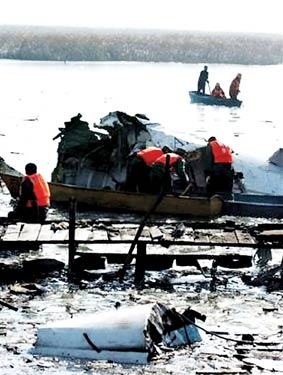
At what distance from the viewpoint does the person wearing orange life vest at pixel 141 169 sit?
71.1ft

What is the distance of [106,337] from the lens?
41.2 feet

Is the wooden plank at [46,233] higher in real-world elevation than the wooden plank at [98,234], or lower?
lower

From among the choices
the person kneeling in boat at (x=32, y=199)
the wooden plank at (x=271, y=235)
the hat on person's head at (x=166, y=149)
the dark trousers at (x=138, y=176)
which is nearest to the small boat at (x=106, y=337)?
the wooden plank at (x=271, y=235)

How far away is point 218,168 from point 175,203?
1.47 m

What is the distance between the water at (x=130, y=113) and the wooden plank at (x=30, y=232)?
1.82 ft

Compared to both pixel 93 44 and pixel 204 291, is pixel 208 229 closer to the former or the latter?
pixel 204 291

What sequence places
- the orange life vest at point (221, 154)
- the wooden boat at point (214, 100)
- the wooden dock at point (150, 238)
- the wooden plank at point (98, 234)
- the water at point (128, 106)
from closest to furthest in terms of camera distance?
the wooden dock at point (150, 238)
the wooden plank at point (98, 234)
the orange life vest at point (221, 154)
the water at point (128, 106)
the wooden boat at point (214, 100)

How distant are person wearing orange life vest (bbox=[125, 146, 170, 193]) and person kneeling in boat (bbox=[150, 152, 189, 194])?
0.20m

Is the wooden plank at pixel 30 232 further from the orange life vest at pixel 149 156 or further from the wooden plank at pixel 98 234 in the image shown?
the orange life vest at pixel 149 156

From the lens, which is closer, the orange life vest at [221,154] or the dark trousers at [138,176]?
the dark trousers at [138,176]

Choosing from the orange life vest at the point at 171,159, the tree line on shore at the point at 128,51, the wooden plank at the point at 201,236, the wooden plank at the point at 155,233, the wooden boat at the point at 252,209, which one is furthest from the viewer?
the tree line on shore at the point at 128,51

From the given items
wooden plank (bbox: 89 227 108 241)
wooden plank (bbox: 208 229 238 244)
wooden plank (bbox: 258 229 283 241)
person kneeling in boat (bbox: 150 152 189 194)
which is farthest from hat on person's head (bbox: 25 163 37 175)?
wooden plank (bbox: 258 229 283 241)

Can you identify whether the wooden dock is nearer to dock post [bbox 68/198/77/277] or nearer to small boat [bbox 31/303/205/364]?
dock post [bbox 68/198/77/277]

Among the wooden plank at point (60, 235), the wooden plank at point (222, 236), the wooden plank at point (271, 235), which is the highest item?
the wooden plank at point (271, 235)
